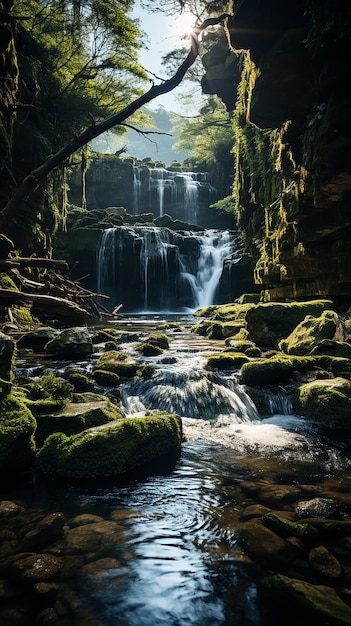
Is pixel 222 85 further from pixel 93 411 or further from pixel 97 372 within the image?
pixel 93 411

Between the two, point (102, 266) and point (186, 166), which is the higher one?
Answer: point (186, 166)

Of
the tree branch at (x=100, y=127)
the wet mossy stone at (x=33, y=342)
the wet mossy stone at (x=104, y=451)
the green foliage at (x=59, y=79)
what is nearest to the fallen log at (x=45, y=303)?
the wet mossy stone at (x=33, y=342)

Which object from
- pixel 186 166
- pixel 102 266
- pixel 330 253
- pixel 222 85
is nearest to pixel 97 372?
pixel 330 253

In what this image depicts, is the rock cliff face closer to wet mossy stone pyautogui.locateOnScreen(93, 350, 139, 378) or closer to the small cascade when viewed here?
wet mossy stone pyautogui.locateOnScreen(93, 350, 139, 378)

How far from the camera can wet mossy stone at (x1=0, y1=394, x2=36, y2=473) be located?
3791 millimetres

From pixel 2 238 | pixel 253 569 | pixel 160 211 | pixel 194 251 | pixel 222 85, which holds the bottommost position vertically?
pixel 253 569

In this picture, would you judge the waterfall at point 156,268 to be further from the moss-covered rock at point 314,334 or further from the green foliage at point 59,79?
the moss-covered rock at point 314,334

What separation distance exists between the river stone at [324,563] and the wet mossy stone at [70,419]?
9.53 ft

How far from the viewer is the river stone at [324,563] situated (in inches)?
96.1

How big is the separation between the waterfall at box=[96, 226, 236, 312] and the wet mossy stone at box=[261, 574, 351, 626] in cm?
2431

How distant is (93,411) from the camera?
15.7ft

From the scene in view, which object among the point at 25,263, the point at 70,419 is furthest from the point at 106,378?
the point at 25,263

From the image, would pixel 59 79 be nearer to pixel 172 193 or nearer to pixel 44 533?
pixel 44 533

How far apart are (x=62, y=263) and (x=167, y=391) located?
4172mm
